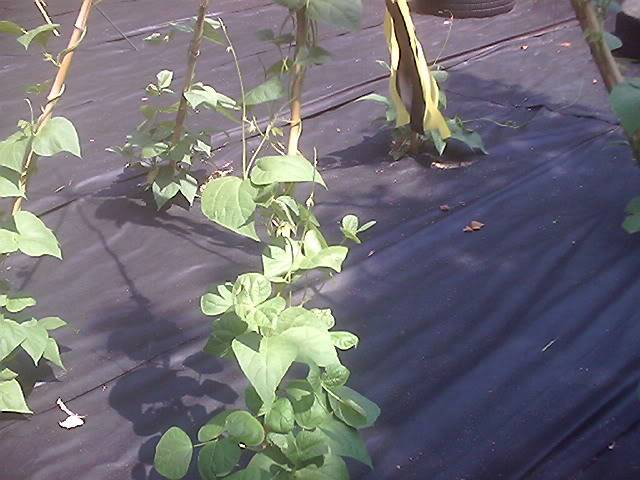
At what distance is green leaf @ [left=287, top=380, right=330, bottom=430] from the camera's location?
129 centimetres

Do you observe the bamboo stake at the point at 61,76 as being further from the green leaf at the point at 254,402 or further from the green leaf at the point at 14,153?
the green leaf at the point at 254,402

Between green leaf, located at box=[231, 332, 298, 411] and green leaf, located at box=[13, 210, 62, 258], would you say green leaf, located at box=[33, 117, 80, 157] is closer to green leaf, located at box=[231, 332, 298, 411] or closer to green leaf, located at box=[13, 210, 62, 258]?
green leaf, located at box=[13, 210, 62, 258]

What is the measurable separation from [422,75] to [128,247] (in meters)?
0.94

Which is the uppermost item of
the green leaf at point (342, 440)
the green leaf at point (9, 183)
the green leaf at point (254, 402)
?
the green leaf at point (9, 183)

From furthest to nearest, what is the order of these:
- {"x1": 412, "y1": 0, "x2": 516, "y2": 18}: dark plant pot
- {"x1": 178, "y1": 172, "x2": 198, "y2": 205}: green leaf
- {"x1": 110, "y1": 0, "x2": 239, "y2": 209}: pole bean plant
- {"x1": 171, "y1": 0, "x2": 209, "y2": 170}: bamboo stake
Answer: {"x1": 412, "y1": 0, "x2": 516, "y2": 18}: dark plant pot < {"x1": 178, "y1": 172, "x2": 198, "y2": 205}: green leaf < {"x1": 110, "y1": 0, "x2": 239, "y2": 209}: pole bean plant < {"x1": 171, "y1": 0, "x2": 209, "y2": 170}: bamboo stake

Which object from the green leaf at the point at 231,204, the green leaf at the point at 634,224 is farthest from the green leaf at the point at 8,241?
the green leaf at the point at 634,224

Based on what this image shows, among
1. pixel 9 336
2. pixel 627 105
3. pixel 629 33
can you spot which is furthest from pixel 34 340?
pixel 629 33

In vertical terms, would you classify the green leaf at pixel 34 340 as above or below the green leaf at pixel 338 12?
below

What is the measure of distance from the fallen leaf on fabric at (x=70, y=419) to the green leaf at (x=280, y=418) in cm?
64

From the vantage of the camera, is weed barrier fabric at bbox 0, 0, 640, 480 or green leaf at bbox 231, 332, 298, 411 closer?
green leaf at bbox 231, 332, 298, 411

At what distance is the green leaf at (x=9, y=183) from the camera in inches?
58.6

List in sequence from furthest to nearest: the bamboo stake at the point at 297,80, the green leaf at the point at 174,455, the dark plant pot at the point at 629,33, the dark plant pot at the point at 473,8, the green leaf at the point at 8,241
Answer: the dark plant pot at the point at 473,8, the dark plant pot at the point at 629,33, the green leaf at the point at 8,241, the bamboo stake at the point at 297,80, the green leaf at the point at 174,455

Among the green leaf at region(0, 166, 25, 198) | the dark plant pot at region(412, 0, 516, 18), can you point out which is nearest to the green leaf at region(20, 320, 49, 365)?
Result: the green leaf at region(0, 166, 25, 198)

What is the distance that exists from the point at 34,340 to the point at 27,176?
31 cm
